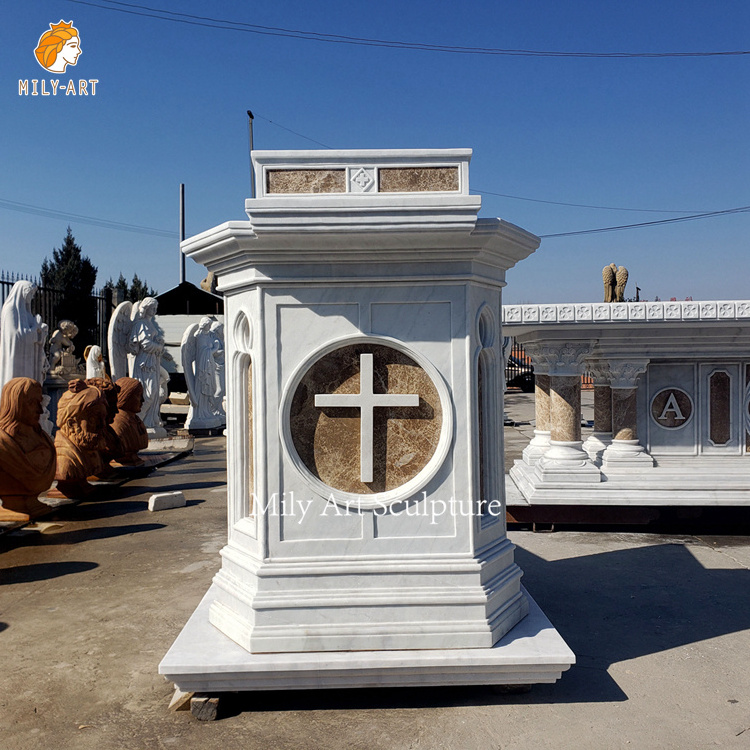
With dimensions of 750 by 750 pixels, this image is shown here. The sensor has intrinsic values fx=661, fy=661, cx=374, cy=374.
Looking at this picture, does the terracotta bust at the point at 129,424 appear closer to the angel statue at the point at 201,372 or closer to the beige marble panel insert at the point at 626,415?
the angel statue at the point at 201,372

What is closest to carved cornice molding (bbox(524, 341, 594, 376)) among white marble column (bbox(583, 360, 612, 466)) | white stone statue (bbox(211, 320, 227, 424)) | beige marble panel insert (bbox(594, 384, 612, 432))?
white marble column (bbox(583, 360, 612, 466))

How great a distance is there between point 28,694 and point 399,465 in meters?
2.20

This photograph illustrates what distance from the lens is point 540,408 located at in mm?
7551

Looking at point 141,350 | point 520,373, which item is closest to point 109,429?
point 141,350

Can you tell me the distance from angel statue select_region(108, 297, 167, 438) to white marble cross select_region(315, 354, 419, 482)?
11357 millimetres

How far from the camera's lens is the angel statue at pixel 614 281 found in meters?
8.03

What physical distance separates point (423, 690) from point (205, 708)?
1050mm

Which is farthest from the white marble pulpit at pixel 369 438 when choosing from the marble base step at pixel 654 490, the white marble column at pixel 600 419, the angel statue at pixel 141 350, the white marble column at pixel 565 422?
the angel statue at pixel 141 350

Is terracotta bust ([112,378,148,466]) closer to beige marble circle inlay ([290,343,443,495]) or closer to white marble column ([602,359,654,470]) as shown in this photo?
white marble column ([602,359,654,470])

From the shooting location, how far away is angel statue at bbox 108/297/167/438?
13781mm

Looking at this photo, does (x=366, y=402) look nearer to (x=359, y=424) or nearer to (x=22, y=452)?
(x=359, y=424)

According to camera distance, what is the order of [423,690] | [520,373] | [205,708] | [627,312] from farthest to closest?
[520,373], [627,312], [423,690], [205,708]

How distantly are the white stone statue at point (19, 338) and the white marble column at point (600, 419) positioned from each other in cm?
785

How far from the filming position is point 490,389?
3729 millimetres
